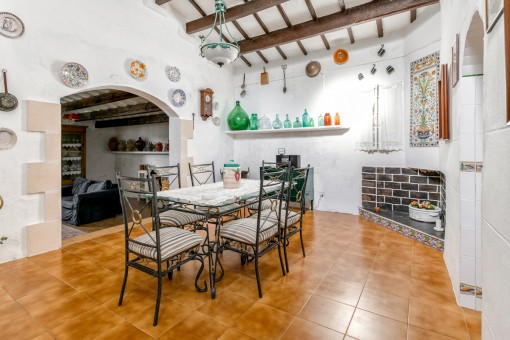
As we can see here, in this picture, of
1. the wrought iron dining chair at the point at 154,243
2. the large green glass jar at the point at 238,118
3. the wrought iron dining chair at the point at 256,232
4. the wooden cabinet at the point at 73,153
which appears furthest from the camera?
the wooden cabinet at the point at 73,153

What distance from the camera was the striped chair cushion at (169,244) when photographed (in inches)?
67.7

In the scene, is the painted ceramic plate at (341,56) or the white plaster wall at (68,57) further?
the painted ceramic plate at (341,56)

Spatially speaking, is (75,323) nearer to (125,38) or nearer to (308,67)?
(125,38)

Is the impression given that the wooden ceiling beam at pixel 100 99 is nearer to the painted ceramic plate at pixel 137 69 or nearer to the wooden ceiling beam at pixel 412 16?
the painted ceramic plate at pixel 137 69

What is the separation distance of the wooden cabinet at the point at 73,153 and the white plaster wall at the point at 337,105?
529 centimetres

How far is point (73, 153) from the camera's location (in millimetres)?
7457

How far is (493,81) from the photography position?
32.9 inches

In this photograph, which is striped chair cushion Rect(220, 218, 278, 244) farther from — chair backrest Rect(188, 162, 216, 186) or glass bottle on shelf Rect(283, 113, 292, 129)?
glass bottle on shelf Rect(283, 113, 292, 129)

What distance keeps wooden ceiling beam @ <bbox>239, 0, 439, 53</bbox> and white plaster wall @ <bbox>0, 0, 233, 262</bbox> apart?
4.07 ft

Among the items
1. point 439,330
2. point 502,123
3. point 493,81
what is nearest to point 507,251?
point 502,123

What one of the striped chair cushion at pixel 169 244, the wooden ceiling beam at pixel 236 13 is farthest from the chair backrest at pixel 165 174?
the wooden ceiling beam at pixel 236 13

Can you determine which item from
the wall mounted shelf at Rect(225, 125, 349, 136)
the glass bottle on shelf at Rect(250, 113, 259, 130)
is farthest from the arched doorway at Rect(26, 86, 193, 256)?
the glass bottle on shelf at Rect(250, 113, 259, 130)

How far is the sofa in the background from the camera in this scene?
404 cm

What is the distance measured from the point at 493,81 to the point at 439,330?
1509 mm
